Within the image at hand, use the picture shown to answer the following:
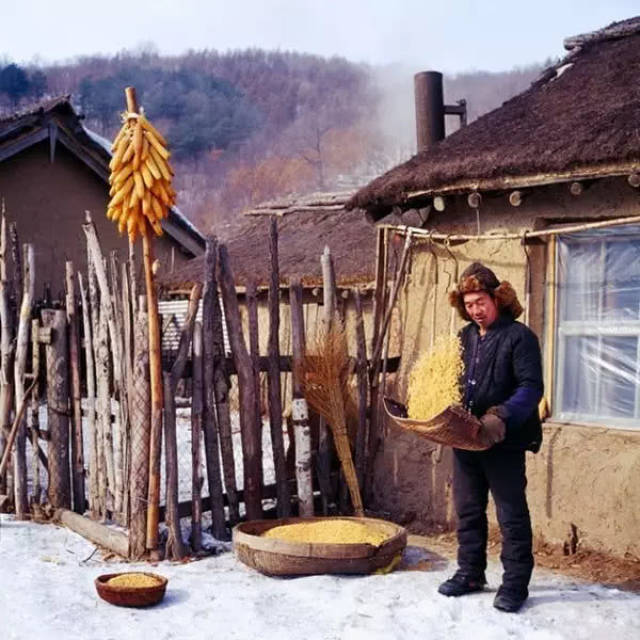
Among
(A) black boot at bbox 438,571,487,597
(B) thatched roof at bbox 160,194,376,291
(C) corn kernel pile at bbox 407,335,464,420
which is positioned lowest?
(A) black boot at bbox 438,571,487,597

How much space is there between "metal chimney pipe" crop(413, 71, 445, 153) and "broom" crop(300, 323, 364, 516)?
2.79 m

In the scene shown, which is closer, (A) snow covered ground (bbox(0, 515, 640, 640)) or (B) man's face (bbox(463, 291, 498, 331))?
(A) snow covered ground (bbox(0, 515, 640, 640))

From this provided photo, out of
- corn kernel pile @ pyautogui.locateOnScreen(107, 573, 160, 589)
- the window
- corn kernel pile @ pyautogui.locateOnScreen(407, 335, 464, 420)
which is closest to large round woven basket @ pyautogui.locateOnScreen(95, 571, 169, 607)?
corn kernel pile @ pyautogui.locateOnScreen(107, 573, 160, 589)

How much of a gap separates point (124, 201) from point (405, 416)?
2166mm

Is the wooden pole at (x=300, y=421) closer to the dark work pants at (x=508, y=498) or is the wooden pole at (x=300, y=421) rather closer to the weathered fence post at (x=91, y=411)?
the weathered fence post at (x=91, y=411)

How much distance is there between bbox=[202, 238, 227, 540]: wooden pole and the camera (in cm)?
617

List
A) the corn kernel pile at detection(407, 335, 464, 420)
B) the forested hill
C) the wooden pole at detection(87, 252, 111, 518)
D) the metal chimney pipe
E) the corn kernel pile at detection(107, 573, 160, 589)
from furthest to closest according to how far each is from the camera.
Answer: the forested hill
the metal chimney pipe
the wooden pole at detection(87, 252, 111, 518)
the corn kernel pile at detection(107, 573, 160, 589)
the corn kernel pile at detection(407, 335, 464, 420)

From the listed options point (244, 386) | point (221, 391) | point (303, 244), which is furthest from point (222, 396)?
point (303, 244)

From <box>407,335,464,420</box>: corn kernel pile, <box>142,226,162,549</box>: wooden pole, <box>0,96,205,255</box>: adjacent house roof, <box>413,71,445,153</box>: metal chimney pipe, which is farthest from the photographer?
<box>0,96,205,255</box>: adjacent house roof

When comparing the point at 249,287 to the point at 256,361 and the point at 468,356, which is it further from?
the point at 468,356

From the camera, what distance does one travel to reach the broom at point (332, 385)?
6543 millimetres

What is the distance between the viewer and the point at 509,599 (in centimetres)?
486

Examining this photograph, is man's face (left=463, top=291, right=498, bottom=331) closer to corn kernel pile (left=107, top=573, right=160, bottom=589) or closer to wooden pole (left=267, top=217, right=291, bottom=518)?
wooden pole (left=267, top=217, right=291, bottom=518)

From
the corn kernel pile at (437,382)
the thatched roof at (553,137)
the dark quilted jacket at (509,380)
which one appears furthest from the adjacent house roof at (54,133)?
the dark quilted jacket at (509,380)
